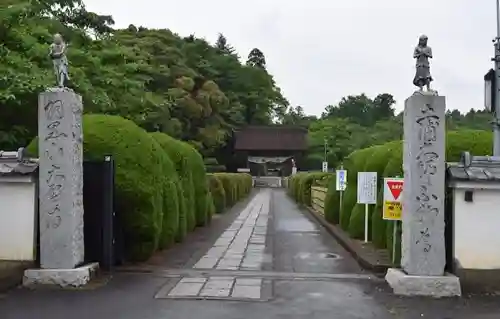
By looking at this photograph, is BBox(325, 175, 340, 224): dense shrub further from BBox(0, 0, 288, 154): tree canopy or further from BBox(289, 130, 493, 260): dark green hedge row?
BBox(0, 0, 288, 154): tree canopy

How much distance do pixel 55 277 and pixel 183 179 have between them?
7.78 meters

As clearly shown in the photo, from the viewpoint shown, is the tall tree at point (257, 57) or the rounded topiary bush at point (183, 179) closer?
the rounded topiary bush at point (183, 179)

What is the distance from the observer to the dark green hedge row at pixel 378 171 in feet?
40.3

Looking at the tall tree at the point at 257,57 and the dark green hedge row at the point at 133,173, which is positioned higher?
the tall tree at the point at 257,57

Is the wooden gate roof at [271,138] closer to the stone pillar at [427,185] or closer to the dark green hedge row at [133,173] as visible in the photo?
the dark green hedge row at [133,173]

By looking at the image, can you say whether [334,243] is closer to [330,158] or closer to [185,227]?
[185,227]

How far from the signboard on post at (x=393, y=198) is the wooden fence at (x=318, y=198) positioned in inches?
533

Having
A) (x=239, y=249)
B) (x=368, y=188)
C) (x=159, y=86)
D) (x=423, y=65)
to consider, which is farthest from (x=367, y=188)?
(x=159, y=86)

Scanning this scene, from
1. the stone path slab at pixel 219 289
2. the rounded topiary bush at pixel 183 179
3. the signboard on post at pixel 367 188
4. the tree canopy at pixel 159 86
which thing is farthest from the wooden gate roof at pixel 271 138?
the stone path slab at pixel 219 289

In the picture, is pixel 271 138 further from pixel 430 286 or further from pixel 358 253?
pixel 430 286

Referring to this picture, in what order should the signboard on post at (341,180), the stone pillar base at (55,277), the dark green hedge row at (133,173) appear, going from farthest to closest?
the signboard on post at (341,180), the dark green hedge row at (133,173), the stone pillar base at (55,277)

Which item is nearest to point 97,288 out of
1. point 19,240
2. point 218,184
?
point 19,240

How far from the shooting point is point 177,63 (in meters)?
50.6

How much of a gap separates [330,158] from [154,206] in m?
53.1
